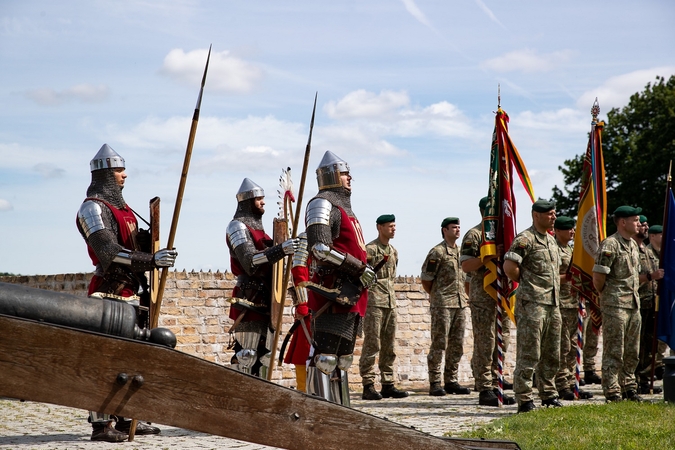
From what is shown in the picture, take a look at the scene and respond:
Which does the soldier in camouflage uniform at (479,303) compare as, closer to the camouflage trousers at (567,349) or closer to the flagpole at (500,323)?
the flagpole at (500,323)

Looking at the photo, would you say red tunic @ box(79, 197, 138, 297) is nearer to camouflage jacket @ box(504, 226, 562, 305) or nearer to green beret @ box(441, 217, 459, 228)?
camouflage jacket @ box(504, 226, 562, 305)

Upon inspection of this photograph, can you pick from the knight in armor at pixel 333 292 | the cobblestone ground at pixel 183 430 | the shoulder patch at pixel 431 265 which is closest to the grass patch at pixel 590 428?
the cobblestone ground at pixel 183 430

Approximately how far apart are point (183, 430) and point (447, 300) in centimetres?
511

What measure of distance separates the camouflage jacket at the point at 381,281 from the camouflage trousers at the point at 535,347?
2804 mm

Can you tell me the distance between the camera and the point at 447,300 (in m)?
12.3

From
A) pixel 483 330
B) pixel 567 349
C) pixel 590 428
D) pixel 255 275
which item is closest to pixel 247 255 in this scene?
pixel 255 275

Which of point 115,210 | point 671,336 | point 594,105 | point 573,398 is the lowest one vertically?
point 573,398

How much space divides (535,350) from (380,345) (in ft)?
10.6

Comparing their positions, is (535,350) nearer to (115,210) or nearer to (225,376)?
(115,210)

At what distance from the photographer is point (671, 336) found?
10.9 m

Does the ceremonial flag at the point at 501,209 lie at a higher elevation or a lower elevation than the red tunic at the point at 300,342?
higher

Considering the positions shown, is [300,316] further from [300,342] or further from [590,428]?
[590,428]

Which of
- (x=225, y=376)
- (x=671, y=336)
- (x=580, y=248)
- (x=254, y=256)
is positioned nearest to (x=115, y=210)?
(x=254, y=256)

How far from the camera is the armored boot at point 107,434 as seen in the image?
23.3 feet
